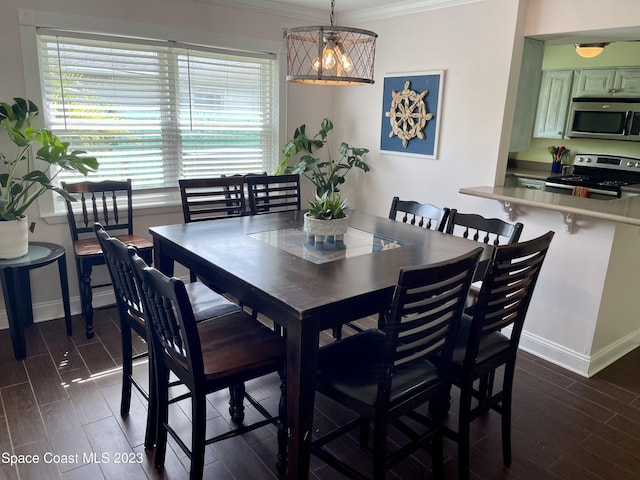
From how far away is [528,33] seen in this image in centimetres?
323

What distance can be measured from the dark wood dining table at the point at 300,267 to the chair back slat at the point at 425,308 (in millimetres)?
222

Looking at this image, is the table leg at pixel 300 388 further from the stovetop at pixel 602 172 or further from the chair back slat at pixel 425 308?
the stovetop at pixel 602 172

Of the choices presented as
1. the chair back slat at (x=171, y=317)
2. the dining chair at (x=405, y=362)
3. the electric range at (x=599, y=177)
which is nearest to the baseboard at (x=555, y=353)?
the dining chair at (x=405, y=362)

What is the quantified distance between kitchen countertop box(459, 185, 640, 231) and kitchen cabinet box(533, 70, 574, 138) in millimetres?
2495

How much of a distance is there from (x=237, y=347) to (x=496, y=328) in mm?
1038

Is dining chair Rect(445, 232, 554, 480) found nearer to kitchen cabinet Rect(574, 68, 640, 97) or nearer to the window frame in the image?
the window frame

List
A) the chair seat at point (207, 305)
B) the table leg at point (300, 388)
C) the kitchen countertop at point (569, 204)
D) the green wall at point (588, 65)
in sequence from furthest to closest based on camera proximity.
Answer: the green wall at point (588, 65) < the kitchen countertop at point (569, 204) < the chair seat at point (207, 305) < the table leg at point (300, 388)

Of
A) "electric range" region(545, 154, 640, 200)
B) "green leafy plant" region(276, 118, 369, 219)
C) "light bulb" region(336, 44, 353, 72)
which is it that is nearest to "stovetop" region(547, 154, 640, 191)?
"electric range" region(545, 154, 640, 200)

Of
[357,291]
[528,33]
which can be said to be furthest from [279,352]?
[528,33]

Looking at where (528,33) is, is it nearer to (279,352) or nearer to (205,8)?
(205,8)

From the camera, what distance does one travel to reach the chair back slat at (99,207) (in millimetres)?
3289

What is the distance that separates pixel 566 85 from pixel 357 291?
4.66m

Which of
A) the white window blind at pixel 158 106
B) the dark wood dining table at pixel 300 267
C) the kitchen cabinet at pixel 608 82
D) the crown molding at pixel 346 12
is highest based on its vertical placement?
the crown molding at pixel 346 12

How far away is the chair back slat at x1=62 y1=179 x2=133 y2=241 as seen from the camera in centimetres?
329
